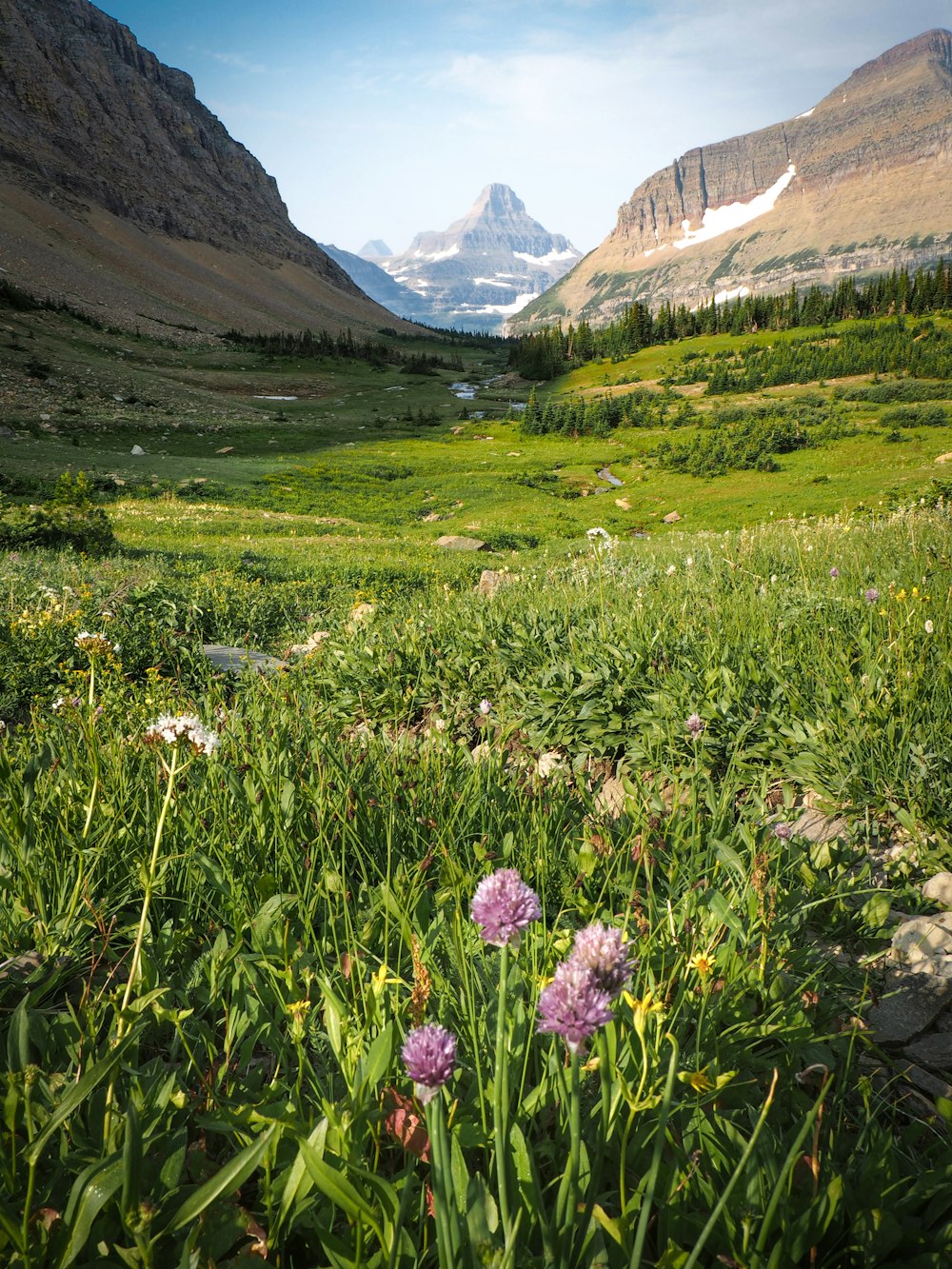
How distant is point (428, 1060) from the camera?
99 cm

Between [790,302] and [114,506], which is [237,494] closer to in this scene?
[114,506]

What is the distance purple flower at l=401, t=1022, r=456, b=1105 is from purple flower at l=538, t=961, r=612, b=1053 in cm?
15

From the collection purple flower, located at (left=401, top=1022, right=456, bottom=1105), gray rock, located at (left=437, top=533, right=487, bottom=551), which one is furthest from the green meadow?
gray rock, located at (left=437, top=533, right=487, bottom=551)

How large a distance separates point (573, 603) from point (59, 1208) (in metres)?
5.41

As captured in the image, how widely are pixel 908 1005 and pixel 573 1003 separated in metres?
1.94

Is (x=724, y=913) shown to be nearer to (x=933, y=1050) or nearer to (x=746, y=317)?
(x=933, y=1050)

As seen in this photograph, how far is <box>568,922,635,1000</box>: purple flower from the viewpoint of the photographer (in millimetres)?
1050

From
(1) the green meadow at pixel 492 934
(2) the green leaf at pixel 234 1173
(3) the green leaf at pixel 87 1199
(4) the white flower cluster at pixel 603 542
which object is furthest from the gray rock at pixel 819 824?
(4) the white flower cluster at pixel 603 542

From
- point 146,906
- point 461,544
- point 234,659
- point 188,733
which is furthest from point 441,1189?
point 461,544

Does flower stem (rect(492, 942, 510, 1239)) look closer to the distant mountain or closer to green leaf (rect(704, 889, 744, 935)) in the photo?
green leaf (rect(704, 889, 744, 935))

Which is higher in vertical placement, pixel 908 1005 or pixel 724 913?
pixel 724 913

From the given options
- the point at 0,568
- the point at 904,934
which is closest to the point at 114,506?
the point at 0,568

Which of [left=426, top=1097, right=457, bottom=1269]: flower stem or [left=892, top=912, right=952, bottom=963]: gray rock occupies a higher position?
[left=426, top=1097, right=457, bottom=1269]: flower stem

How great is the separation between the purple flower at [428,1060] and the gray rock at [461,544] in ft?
76.9
